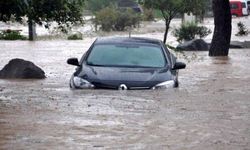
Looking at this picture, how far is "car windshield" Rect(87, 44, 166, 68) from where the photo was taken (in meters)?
13.6

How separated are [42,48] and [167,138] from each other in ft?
82.8

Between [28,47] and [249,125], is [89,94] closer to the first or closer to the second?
[249,125]

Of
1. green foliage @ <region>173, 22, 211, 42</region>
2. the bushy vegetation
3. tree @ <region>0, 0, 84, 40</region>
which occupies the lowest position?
the bushy vegetation

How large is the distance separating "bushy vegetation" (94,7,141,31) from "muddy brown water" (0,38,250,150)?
4041 centimetres

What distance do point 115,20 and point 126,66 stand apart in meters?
43.9

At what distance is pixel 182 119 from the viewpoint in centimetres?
976

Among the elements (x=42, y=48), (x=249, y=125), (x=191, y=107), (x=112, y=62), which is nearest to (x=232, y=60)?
(x=42, y=48)

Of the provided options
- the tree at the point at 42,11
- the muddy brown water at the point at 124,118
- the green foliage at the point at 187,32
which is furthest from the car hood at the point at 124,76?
the green foliage at the point at 187,32

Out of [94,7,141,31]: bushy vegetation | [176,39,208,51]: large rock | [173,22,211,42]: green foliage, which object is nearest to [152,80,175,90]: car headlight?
[176,39,208,51]: large rock

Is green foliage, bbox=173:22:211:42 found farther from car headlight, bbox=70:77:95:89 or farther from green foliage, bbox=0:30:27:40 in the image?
car headlight, bbox=70:77:95:89

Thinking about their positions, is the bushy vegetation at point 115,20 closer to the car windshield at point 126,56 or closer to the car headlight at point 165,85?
the car windshield at point 126,56

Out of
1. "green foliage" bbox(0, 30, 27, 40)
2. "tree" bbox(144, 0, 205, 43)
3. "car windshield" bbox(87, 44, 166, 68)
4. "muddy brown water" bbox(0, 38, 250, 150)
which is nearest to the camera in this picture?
"muddy brown water" bbox(0, 38, 250, 150)

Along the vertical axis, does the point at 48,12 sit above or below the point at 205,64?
above

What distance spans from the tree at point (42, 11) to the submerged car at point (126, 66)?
4.86 ft
